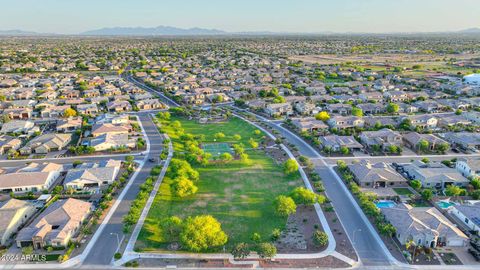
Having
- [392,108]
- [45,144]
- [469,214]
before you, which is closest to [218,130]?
[45,144]

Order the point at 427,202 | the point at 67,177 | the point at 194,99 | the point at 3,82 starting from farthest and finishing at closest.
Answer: the point at 3,82, the point at 194,99, the point at 67,177, the point at 427,202

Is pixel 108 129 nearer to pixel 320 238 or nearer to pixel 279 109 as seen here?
pixel 279 109

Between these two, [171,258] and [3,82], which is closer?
[171,258]

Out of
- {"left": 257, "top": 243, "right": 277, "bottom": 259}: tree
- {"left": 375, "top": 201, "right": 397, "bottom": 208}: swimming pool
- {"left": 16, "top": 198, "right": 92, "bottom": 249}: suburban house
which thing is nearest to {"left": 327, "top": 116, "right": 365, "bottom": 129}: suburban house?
{"left": 375, "top": 201, "right": 397, "bottom": 208}: swimming pool

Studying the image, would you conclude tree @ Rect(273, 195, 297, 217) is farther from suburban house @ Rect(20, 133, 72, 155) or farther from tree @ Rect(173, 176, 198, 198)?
suburban house @ Rect(20, 133, 72, 155)

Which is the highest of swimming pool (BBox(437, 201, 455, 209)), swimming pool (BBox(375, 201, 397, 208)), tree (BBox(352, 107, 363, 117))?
tree (BBox(352, 107, 363, 117))

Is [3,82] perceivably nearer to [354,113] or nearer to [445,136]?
[354,113]

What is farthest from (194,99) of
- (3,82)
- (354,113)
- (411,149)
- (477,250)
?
(477,250)

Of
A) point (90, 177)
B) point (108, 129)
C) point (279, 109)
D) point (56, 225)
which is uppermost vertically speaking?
point (279, 109)
